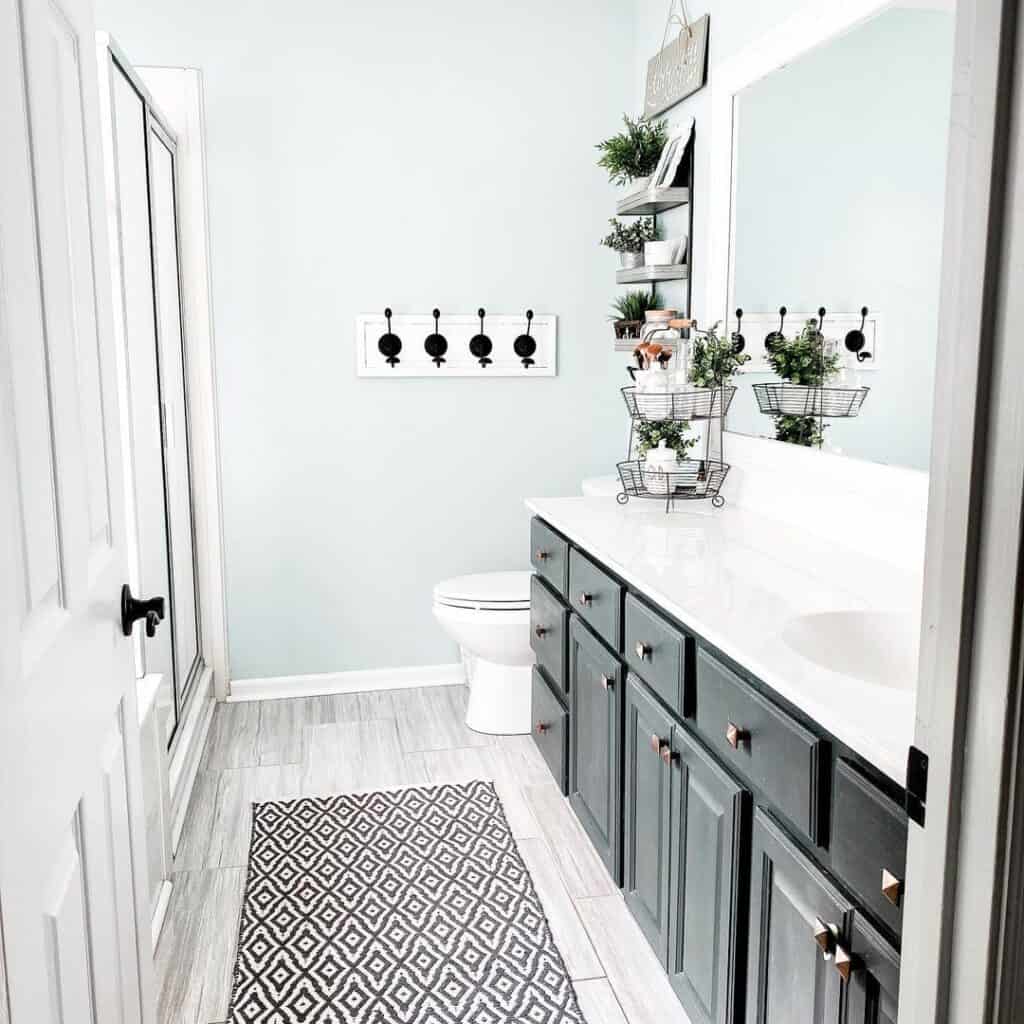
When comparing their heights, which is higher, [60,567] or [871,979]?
[60,567]

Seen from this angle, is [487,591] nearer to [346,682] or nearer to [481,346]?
[346,682]

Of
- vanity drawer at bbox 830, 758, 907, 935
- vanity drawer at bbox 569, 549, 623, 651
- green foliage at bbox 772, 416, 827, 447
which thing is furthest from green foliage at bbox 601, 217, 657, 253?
vanity drawer at bbox 830, 758, 907, 935

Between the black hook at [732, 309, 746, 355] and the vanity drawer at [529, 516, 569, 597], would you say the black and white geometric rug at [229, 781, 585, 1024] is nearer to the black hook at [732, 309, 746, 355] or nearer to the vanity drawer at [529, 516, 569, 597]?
the vanity drawer at [529, 516, 569, 597]

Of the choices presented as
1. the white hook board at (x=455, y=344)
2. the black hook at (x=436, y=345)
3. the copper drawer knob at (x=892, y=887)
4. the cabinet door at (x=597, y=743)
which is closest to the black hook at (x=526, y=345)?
the white hook board at (x=455, y=344)

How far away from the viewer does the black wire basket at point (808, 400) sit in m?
2.25

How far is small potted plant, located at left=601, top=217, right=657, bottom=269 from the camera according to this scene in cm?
333

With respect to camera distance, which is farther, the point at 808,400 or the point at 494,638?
the point at 494,638

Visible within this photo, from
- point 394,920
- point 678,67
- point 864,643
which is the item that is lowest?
point 394,920

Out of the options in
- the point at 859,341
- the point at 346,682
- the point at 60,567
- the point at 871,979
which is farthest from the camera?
the point at 346,682

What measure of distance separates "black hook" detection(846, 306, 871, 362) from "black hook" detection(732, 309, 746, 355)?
506mm

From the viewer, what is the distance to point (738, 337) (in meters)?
2.75

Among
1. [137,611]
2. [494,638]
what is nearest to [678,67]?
[494,638]

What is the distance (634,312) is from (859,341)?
123cm

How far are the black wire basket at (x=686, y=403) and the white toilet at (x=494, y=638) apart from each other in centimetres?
77
